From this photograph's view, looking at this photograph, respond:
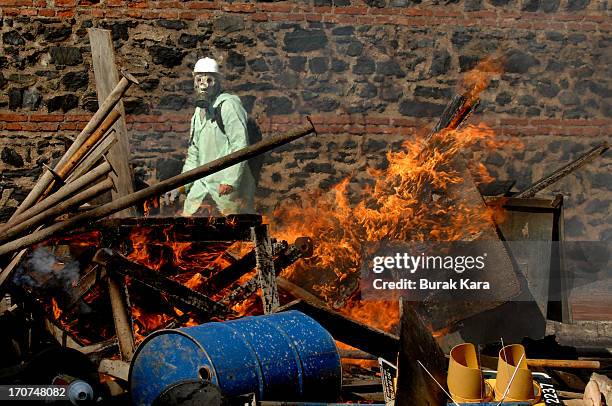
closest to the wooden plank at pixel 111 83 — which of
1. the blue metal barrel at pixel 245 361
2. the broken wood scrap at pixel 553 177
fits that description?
the blue metal barrel at pixel 245 361

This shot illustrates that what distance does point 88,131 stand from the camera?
682 cm

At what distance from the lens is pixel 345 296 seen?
7.62 m

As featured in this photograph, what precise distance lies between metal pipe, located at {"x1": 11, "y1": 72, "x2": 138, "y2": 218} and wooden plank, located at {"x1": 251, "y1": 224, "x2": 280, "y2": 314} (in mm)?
1425

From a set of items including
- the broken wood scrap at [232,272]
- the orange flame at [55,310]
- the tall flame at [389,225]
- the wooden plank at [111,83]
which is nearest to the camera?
the orange flame at [55,310]

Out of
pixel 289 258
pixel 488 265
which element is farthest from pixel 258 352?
pixel 488 265

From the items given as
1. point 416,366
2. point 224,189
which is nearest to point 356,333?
point 416,366

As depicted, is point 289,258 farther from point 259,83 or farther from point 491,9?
point 491,9

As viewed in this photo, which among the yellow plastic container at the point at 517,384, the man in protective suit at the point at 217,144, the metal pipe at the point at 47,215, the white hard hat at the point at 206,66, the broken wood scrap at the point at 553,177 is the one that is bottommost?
the yellow plastic container at the point at 517,384

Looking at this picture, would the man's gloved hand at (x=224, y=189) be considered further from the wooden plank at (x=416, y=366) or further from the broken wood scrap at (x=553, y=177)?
the wooden plank at (x=416, y=366)

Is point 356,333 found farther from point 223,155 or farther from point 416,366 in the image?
point 223,155

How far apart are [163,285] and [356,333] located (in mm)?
1452

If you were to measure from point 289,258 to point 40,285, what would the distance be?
78.7 inches

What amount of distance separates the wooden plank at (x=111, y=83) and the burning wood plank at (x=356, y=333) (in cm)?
281

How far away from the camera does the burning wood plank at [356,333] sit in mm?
6148
